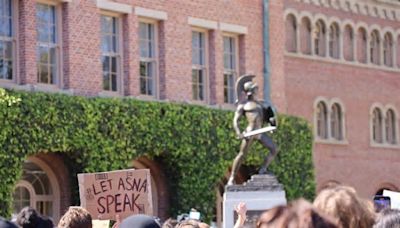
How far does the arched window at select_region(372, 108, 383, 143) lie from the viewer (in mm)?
36825

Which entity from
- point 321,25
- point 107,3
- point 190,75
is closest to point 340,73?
point 321,25

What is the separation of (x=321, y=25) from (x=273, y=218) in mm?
30636

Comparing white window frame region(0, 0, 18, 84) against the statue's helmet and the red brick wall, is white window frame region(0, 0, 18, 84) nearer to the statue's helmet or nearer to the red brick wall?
the red brick wall

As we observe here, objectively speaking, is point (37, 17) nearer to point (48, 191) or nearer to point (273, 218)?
point (48, 191)

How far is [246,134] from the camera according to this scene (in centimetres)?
2244

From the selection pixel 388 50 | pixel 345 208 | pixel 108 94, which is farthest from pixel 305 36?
pixel 345 208

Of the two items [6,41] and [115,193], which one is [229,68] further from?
[115,193]

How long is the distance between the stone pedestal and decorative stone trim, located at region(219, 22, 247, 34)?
6886mm

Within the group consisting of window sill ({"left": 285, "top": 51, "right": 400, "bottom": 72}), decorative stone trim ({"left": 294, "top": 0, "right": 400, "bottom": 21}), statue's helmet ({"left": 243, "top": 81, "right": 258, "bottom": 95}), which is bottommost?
statue's helmet ({"left": 243, "top": 81, "right": 258, "bottom": 95})

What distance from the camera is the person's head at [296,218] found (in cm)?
458

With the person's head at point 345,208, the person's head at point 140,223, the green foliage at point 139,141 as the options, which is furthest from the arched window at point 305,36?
the person's head at point 345,208

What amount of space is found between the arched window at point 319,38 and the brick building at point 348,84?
3 centimetres

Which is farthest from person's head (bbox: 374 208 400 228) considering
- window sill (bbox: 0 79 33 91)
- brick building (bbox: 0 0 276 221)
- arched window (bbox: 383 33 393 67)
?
arched window (bbox: 383 33 393 67)

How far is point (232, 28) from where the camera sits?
29.3 m
